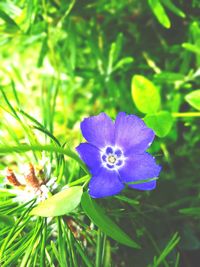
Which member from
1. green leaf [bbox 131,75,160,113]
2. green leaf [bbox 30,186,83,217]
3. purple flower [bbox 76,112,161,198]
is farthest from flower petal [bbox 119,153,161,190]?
green leaf [bbox 131,75,160,113]

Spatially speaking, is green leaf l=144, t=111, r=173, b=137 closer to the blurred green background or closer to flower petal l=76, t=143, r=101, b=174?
the blurred green background

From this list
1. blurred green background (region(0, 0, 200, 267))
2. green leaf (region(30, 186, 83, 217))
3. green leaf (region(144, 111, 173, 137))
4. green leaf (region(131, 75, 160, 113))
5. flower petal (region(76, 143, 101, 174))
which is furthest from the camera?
blurred green background (region(0, 0, 200, 267))

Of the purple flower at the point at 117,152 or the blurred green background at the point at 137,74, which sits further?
the blurred green background at the point at 137,74

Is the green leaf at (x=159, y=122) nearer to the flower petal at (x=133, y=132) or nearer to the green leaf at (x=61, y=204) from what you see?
the flower petal at (x=133, y=132)

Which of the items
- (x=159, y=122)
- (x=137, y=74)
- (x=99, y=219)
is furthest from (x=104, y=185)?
(x=137, y=74)

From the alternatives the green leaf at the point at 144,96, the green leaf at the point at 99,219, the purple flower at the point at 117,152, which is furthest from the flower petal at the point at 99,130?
the green leaf at the point at 144,96

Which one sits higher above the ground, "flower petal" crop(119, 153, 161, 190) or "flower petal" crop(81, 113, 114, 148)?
"flower petal" crop(81, 113, 114, 148)
